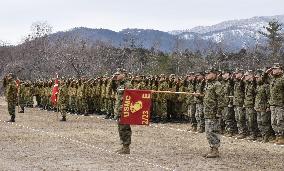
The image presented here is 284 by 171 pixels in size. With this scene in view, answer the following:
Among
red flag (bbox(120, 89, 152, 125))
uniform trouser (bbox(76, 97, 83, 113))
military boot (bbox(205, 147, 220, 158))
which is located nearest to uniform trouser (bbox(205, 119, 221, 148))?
military boot (bbox(205, 147, 220, 158))

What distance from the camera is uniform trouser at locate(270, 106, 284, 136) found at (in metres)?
16.3

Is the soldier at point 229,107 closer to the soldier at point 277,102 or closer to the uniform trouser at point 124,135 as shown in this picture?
the soldier at point 277,102

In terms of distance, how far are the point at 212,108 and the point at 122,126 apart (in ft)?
6.77

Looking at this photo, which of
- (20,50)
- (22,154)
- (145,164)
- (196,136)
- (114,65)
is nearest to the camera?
(145,164)

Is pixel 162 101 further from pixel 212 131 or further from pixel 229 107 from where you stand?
pixel 212 131

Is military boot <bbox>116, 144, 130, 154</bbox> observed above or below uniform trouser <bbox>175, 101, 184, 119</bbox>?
below

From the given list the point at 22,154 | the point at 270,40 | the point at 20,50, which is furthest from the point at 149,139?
the point at 20,50

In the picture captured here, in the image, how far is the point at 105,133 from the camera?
1959 cm

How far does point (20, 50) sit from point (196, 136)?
95.1 m

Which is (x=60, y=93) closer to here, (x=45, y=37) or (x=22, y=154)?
(x=22, y=154)

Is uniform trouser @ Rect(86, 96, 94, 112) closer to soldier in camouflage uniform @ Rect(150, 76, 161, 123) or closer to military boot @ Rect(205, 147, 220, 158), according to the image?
soldier in camouflage uniform @ Rect(150, 76, 161, 123)

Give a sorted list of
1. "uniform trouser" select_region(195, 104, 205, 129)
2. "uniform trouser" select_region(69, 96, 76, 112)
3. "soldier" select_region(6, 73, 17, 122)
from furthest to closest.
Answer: "uniform trouser" select_region(69, 96, 76, 112)
"soldier" select_region(6, 73, 17, 122)
"uniform trouser" select_region(195, 104, 205, 129)

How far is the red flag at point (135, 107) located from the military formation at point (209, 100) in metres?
0.23

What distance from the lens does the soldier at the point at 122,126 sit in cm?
1408
